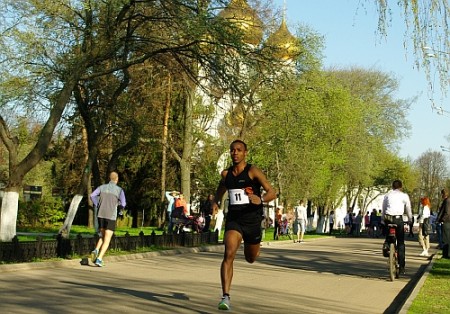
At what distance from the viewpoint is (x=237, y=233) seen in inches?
415

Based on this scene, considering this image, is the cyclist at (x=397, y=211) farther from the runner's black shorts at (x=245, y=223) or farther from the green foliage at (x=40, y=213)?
the green foliage at (x=40, y=213)

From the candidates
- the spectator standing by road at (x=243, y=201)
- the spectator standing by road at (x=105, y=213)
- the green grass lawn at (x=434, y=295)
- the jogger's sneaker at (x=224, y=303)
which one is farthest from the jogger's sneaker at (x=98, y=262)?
the jogger's sneaker at (x=224, y=303)

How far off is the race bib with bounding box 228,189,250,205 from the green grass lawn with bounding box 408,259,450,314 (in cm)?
266

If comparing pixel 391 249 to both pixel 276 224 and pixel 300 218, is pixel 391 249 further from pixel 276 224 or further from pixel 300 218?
pixel 276 224

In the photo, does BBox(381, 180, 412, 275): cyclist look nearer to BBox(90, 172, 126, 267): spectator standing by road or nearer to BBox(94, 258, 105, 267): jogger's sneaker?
BBox(90, 172, 126, 267): spectator standing by road

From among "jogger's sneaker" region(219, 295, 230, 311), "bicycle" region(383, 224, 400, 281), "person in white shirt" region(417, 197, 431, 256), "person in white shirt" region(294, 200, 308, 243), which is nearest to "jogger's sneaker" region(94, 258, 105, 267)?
"bicycle" region(383, 224, 400, 281)

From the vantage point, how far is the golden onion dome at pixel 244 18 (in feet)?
65.0

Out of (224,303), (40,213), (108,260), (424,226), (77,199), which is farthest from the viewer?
(40,213)

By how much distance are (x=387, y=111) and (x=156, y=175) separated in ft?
100

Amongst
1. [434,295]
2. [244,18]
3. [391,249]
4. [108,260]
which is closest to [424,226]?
[244,18]

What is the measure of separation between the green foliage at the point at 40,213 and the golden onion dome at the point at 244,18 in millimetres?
21854

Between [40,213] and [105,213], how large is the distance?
24.8m

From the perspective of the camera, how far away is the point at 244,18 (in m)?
20.8

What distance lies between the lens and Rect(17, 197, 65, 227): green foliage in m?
40.6
